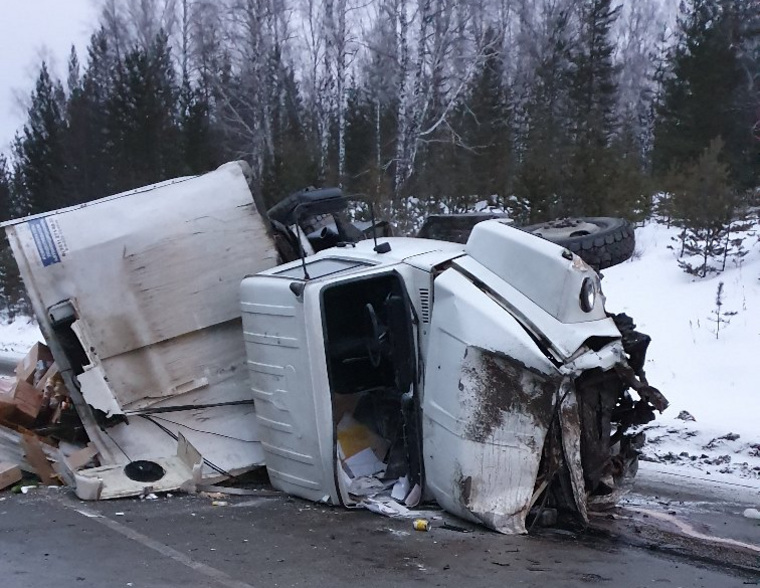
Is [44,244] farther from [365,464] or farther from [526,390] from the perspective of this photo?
[526,390]

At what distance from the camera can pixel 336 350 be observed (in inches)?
197

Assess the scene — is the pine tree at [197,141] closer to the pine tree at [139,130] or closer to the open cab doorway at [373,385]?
the pine tree at [139,130]

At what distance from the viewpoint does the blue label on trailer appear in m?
5.40

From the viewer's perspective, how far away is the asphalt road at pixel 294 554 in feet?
11.5

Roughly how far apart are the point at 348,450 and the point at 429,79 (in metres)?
21.3

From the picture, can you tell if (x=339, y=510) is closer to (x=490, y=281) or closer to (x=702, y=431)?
(x=490, y=281)

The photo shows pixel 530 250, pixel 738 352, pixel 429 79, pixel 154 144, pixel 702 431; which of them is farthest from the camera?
pixel 154 144

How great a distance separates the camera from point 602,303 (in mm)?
4367

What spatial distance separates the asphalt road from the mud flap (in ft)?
0.73

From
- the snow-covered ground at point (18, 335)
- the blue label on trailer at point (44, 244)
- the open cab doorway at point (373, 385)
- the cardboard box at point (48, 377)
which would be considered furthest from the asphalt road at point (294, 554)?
the snow-covered ground at point (18, 335)

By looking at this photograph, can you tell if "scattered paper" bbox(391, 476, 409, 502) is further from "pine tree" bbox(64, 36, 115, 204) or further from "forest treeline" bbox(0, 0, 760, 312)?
"pine tree" bbox(64, 36, 115, 204)

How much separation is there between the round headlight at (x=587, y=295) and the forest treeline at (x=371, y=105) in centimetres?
1225

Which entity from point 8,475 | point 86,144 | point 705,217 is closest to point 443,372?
point 8,475

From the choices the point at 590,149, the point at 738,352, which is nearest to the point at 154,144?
the point at 590,149
